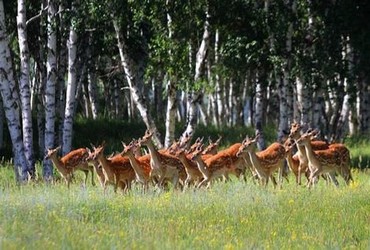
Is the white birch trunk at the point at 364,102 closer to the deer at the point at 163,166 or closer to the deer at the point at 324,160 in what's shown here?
the deer at the point at 324,160

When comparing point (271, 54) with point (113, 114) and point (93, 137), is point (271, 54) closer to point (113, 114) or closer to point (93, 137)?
point (93, 137)

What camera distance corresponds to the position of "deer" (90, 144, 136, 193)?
1736 cm

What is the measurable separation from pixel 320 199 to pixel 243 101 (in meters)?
28.2

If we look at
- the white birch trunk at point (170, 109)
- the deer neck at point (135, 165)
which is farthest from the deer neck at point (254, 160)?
the white birch trunk at point (170, 109)

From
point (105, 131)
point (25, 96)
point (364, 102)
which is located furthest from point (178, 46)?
point (364, 102)

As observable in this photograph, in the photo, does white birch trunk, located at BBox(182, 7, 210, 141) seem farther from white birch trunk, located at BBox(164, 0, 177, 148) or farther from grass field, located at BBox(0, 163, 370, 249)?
grass field, located at BBox(0, 163, 370, 249)

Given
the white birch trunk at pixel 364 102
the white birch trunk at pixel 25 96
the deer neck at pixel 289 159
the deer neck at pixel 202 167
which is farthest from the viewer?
the white birch trunk at pixel 364 102

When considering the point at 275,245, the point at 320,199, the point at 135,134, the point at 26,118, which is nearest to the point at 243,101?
the point at 135,134

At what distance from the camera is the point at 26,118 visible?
20.2 meters

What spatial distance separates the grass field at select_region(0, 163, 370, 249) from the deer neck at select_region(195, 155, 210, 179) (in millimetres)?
985

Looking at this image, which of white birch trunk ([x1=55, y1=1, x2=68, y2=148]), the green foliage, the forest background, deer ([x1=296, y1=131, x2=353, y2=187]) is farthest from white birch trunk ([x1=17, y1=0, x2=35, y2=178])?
the green foliage

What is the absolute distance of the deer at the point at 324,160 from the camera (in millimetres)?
18188

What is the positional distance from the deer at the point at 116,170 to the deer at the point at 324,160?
3.30m

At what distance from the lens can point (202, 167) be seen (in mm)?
17719
